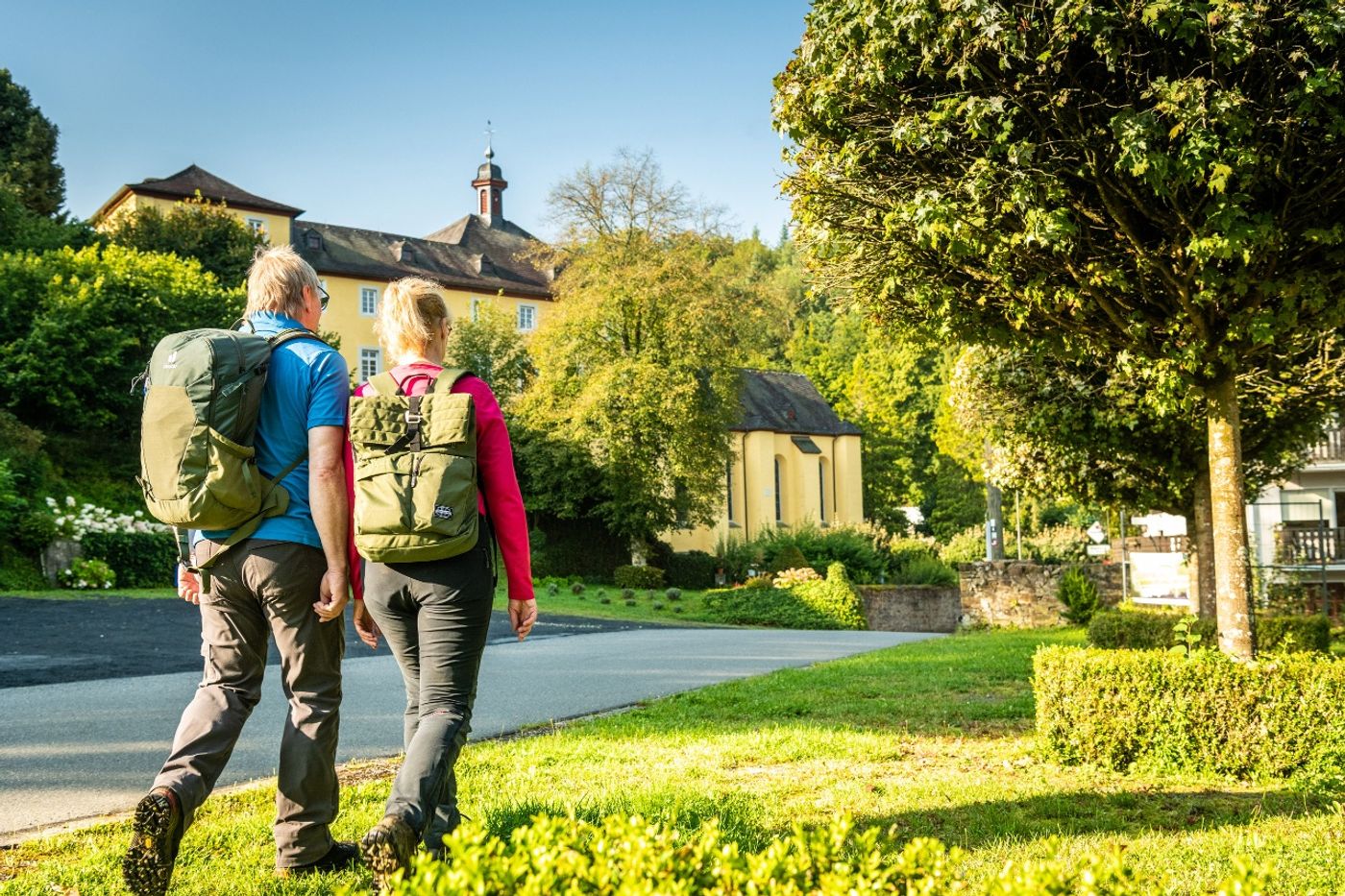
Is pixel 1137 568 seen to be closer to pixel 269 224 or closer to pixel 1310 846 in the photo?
pixel 1310 846

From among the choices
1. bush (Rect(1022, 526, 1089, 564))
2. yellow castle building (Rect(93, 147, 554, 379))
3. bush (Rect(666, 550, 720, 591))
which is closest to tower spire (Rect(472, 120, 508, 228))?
yellow castle building (Rect(93, 147, 554, 379))

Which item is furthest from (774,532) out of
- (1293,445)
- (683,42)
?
(683,42)

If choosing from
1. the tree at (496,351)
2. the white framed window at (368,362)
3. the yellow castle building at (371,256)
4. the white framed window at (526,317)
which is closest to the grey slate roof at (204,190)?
the yellow castle building at (371,256)

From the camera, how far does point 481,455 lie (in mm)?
3803

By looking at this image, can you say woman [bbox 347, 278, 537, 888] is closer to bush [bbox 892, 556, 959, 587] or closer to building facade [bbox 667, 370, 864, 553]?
bush [bbox 892, 556, 959, 587]

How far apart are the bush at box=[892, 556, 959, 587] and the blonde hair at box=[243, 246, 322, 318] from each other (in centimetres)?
2921

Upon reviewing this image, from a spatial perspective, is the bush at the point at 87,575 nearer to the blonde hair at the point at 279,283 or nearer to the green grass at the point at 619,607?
the green grass at the point at 619,607

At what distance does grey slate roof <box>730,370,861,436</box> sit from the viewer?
5181cm

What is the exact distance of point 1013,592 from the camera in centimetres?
2455

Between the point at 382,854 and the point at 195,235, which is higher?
the point at 195,235

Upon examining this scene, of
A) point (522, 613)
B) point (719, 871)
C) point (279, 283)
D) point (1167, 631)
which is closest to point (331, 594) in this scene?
point (522, 613)

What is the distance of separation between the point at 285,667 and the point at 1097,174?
5.25 meters

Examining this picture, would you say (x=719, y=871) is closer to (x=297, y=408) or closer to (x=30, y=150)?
A: (x=297, y=408)

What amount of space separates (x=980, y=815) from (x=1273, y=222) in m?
3.88
